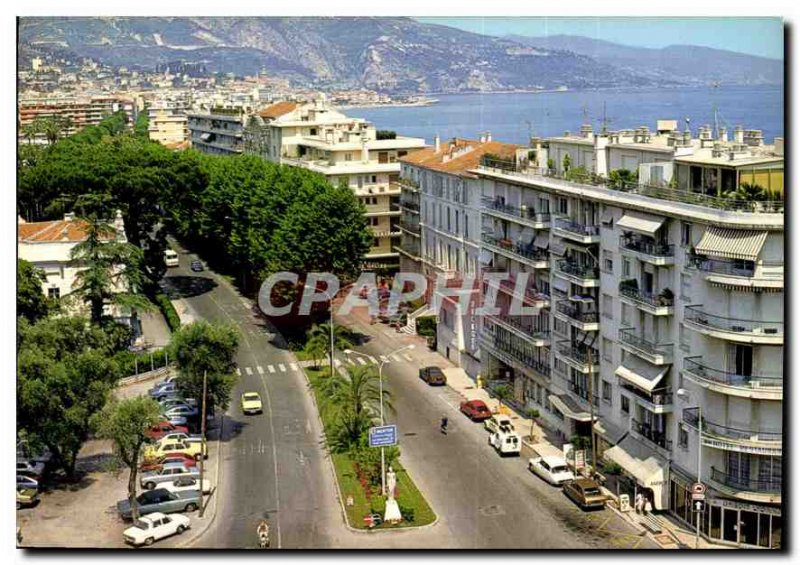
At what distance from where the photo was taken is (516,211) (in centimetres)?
3125

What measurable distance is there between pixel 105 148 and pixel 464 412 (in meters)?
20.6

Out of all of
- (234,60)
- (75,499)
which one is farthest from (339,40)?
(75,499)

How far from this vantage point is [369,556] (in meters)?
23.3

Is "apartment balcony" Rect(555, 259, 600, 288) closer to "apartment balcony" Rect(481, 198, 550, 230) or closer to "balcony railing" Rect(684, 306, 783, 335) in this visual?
"apartment balcony" Rect(481, 198, 550, 230)

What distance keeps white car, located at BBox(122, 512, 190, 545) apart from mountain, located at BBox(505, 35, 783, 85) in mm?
12206

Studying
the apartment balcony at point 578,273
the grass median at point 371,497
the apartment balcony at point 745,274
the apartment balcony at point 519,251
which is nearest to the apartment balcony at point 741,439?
the apartment balcony at point 745,274

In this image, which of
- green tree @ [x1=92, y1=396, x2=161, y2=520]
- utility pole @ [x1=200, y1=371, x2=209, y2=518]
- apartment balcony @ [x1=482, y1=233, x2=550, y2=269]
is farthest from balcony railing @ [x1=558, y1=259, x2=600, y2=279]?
green tree @ [x1=92, y1=396, x2=161, y2=520]

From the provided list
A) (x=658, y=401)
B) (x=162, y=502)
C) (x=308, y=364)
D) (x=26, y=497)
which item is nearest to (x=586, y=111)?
(x=658, y=401)

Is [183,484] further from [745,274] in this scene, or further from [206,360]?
[745,274]

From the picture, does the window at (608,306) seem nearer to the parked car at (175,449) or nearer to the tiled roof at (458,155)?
the tiled roof at (458,155)

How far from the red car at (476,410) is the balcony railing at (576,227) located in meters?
4.91

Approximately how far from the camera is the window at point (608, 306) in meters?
26.7

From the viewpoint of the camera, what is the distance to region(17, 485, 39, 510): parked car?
25.1m

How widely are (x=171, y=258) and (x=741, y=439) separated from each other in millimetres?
Answer: 22608
